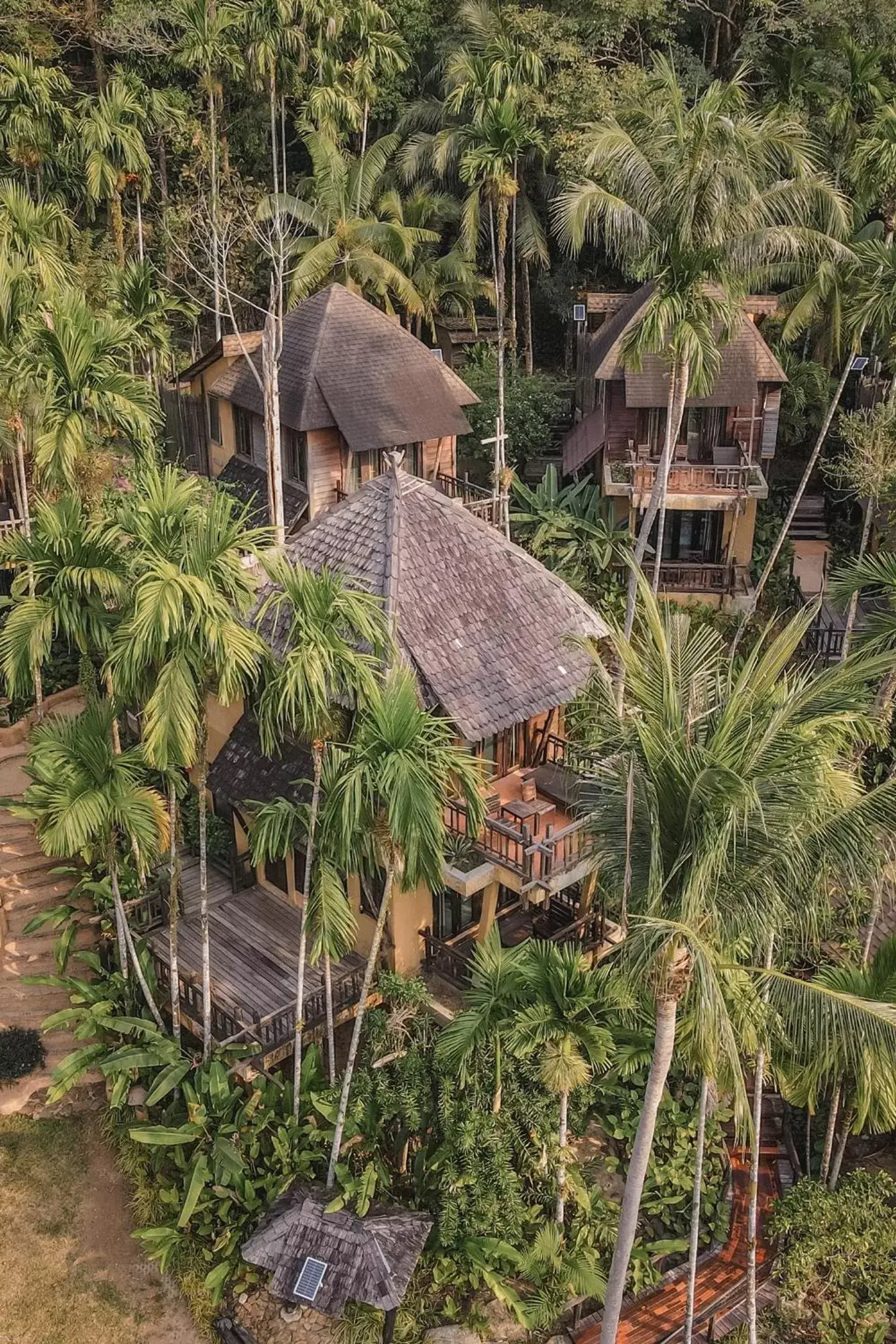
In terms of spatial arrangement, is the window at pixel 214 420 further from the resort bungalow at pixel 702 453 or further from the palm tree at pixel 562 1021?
the palm tree at pixel 562 1021

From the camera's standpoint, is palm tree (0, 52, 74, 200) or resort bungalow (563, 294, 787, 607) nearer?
resort bungalow (563, 294, 787, 607)

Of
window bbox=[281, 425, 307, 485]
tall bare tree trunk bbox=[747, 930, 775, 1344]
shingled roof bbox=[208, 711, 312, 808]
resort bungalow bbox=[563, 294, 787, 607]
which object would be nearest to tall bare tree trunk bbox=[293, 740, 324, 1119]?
shingled roof bbox=[208, 711, 312, 808]

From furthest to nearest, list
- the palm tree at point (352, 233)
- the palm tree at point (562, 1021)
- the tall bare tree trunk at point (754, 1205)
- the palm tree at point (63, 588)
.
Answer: the palm tree at point (352, 233) < the palm tree at point (63, 588) < the tall bare tree trunk at point (754, 1205) < the palm tree at point (562, 1021)

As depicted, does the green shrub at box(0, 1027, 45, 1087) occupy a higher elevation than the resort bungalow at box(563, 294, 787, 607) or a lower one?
lower

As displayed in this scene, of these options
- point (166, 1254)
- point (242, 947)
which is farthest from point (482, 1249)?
point (242, 947)

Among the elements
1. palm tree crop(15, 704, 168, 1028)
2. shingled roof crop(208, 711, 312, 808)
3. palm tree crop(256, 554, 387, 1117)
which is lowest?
shingled roof crop(208, 711, 312, 808)

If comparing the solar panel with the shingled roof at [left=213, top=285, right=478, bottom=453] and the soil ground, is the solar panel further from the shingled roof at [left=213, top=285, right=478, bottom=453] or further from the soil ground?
Answer: the shingled roof at [left=213, top=285, right=478, bottom=453]

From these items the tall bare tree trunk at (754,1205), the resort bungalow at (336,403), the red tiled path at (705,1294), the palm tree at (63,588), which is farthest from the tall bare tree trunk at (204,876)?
the resort bungalow at (336,403)
